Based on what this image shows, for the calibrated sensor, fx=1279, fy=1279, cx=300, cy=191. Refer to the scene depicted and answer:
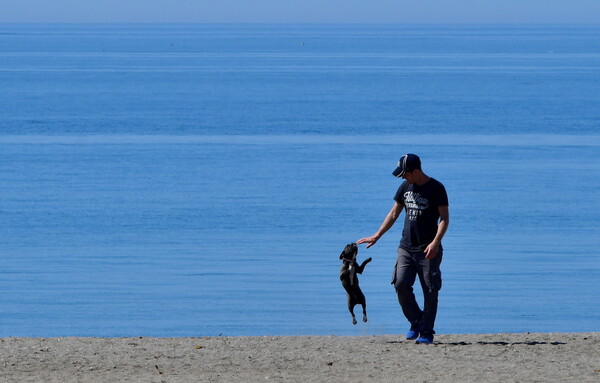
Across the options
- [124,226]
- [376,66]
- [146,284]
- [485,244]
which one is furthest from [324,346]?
[376,66]

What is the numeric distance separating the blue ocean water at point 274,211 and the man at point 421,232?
3672mm

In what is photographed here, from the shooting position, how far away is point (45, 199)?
2630 centimetres

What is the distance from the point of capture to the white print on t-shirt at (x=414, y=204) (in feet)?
29.9

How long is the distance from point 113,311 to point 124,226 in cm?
767

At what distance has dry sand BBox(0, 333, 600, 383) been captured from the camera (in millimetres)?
8242

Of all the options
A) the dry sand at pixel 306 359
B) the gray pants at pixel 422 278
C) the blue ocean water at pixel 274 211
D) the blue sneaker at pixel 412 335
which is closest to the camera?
the dry sand at pixel 306 359

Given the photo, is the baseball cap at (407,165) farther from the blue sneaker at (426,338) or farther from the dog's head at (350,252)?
the blue sneaker at (426,338)

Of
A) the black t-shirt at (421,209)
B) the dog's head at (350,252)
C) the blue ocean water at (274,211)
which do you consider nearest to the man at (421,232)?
the black t-shirt at (421,209)

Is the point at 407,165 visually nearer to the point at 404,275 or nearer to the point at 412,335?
the point at 404,275

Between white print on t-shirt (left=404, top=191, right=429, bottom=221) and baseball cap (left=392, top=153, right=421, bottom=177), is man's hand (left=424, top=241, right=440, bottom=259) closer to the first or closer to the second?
white print on t-shirt (left=404, top=191, right=429, bottom=221)

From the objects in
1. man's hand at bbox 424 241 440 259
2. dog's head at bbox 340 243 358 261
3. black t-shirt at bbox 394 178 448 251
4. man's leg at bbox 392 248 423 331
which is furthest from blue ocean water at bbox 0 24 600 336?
man's hand at bbox 424 241 440 259

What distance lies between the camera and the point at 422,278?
9328 mm

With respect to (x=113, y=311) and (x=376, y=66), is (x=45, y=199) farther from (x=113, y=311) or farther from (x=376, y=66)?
(x=376, y=66)

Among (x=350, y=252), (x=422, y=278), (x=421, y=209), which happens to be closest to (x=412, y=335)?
(x=422, y=278)
